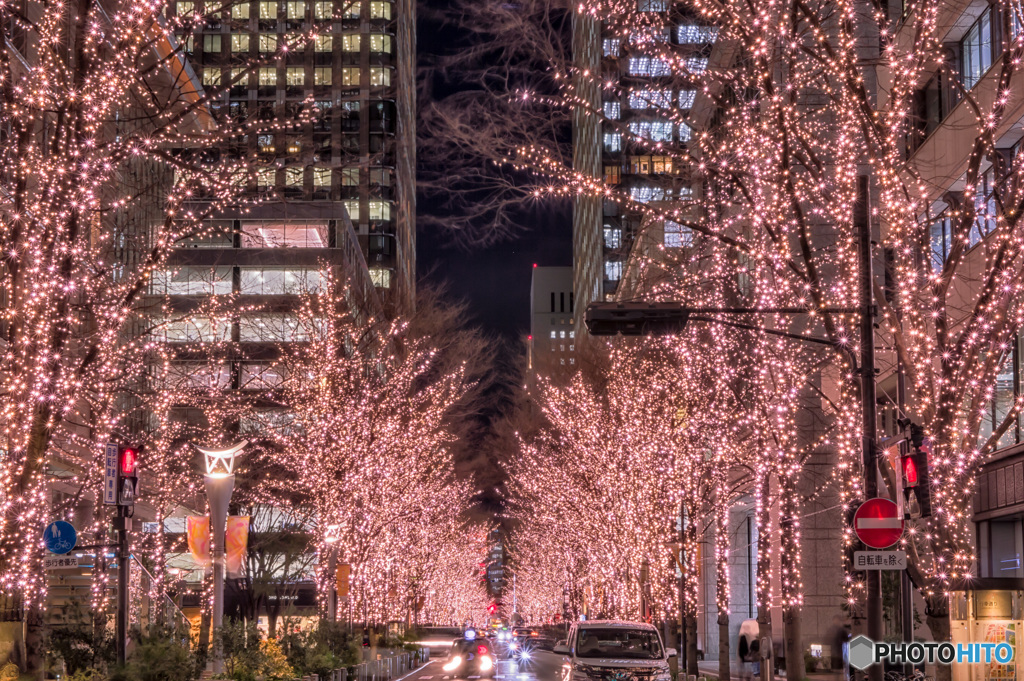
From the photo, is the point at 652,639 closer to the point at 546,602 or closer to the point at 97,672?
the point at 97,672

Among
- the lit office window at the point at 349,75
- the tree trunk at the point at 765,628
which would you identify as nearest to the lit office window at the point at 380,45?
the lit office window at the point at 349,75

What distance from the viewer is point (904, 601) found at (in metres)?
14.2

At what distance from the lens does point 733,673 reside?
36.2m

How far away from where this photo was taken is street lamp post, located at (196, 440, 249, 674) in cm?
2070

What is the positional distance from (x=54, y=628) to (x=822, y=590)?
884 inches

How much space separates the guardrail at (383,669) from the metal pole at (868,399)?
439 inches

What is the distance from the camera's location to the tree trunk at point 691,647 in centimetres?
2841

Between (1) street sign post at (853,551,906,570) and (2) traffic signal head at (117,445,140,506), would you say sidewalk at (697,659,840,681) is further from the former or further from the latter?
(2) traffic signal head at (117,445,140,506)

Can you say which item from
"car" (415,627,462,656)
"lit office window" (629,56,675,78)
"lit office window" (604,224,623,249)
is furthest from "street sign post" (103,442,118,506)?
"lit office window" (604,224,623,249)

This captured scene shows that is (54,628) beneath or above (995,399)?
beneath

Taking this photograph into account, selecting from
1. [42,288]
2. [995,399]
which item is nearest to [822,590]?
[995,399]

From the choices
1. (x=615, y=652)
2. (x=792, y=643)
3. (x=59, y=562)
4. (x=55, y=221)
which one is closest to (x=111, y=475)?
(x=59, y=562)

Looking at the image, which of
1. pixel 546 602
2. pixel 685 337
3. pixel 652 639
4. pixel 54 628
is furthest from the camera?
pixel 546 602

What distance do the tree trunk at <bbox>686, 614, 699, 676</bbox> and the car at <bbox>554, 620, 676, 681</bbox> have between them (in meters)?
7.43
